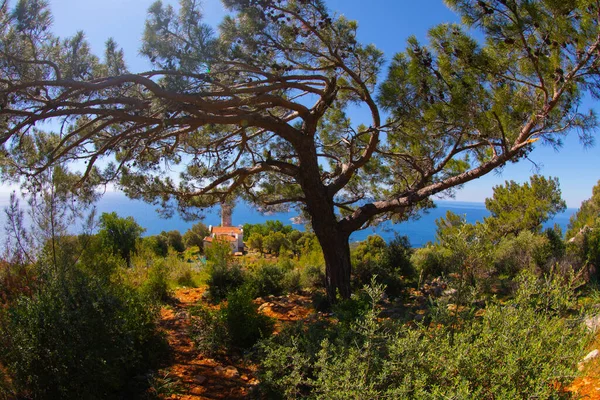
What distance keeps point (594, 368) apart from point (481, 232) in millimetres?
1153

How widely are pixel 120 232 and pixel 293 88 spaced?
29.4 ft

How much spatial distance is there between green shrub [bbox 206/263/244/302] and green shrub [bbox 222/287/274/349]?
2.23 meters

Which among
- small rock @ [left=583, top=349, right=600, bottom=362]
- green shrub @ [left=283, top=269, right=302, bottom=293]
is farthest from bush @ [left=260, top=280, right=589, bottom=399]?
green shrub @ [left=283, top=269, right=302, bottom=293]

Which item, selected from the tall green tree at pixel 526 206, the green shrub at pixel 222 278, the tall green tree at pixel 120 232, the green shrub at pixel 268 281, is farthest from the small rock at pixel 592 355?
the tall green tree at pixel 120 232

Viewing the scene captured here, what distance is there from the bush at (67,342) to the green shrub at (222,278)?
3.25m

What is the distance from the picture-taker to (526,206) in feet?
37.6

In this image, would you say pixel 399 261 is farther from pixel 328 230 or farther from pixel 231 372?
pixel 231 372

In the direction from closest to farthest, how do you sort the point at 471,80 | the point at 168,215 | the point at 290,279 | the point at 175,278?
the point at 471,80
the point at 168,215
the point at 290,279
the point at 175,278

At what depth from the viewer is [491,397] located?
6.55ft

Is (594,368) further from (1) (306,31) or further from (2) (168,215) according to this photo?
(2) (168,215)

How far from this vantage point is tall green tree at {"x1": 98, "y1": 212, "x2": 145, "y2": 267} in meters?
11.0

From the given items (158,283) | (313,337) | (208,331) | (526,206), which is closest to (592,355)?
(313,337)

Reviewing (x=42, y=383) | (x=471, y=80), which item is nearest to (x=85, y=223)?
(x=42, y=383)

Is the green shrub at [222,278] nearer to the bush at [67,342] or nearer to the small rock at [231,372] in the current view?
the small rock at [231,372]
